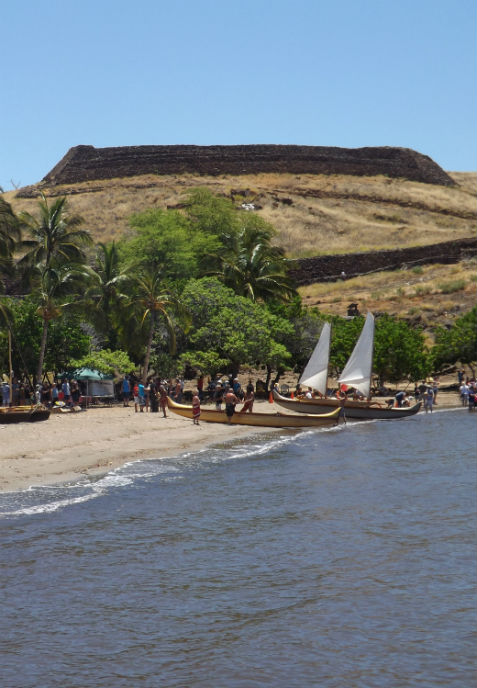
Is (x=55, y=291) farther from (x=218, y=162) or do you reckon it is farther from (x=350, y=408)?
(x=218, y=162)

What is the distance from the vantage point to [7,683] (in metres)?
9.05

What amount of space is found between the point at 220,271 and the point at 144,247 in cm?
470

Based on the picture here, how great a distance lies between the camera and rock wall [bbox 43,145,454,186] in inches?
4993

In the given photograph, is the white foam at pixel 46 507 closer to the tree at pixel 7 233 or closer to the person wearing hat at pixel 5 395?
the person wearing hat at pixel 5 395

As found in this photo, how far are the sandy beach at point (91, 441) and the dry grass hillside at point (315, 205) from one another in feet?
197

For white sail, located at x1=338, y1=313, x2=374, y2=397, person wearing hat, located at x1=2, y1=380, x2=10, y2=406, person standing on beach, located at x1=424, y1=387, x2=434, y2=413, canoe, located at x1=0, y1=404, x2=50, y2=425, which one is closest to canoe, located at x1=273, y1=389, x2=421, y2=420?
white sail, located at x1=338, y1=313, x2=374, y2=397

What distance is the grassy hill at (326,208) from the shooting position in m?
81.1

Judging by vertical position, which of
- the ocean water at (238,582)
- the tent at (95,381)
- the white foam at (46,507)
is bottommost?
the ocean water at (238,582)

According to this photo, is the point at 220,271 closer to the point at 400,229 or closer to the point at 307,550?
the point at 307,550

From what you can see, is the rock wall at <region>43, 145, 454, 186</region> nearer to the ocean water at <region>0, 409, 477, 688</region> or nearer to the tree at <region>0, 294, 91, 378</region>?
the tree at <region>0, 294, 91, 378</region>

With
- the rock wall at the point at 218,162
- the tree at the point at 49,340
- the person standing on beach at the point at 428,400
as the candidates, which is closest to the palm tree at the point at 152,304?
the tree at the point at 49,340

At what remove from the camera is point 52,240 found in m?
38.2

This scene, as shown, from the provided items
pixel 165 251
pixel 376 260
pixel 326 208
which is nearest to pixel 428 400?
pixel 165 251

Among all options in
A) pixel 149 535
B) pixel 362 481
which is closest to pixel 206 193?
pixel 362 481
